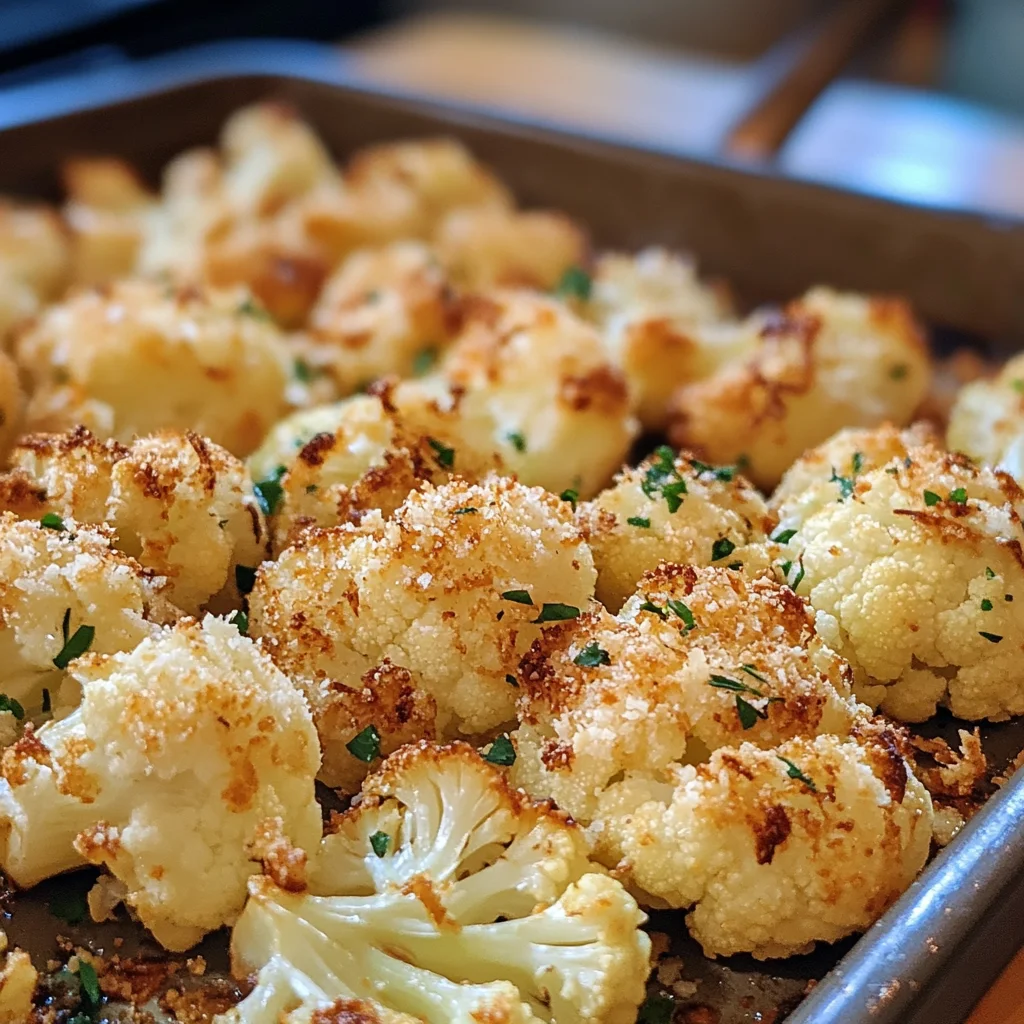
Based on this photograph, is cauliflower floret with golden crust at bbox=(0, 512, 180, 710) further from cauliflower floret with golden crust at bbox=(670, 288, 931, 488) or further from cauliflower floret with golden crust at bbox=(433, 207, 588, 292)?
cauliflower floret with golden crust at bbox=(433, 207, 588, 292)

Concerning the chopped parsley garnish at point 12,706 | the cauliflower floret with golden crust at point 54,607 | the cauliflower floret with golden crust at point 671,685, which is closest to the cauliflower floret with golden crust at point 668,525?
the cauliflower floret with golden crust at point 671,685

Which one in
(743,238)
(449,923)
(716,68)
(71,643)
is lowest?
(449,923)

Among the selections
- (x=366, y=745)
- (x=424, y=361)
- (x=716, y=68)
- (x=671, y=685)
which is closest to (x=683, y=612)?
(x=671, y=685)

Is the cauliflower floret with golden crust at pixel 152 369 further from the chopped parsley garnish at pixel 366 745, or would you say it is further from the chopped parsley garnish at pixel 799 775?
the chopped parsley garnish at pixel 799 775

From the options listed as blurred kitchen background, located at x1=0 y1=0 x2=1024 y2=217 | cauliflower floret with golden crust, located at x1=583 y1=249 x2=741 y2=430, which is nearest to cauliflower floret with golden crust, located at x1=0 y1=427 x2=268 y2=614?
cauliflower floret with golden crust, located at x1=583 y1=249 x2=741 y2=430

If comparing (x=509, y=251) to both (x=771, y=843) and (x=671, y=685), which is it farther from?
(x=771, y=843)

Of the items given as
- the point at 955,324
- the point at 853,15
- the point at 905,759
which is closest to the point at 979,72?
the point at 853,15

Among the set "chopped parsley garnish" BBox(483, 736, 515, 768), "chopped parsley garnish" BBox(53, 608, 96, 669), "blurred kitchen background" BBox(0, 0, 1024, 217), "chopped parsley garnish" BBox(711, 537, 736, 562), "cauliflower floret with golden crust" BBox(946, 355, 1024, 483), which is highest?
"blurred kitchen background" BBox(0, 0, 1024, 217)

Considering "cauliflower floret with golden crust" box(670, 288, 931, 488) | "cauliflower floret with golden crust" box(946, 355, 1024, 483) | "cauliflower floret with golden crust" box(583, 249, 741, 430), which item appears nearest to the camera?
"cauliflower floret with golden crust" box(946, 355, 1024, 483)
